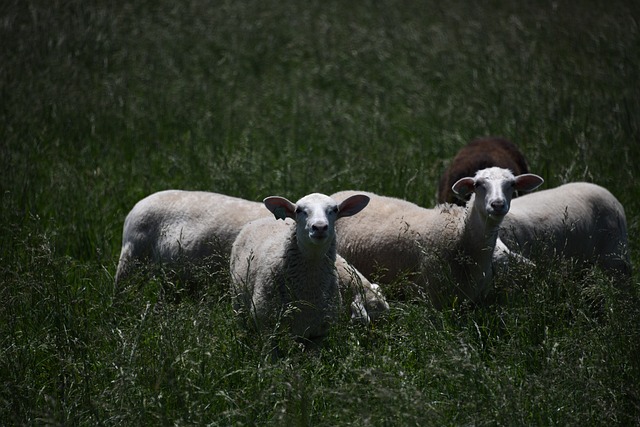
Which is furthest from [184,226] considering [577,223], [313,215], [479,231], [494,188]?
[577,223]

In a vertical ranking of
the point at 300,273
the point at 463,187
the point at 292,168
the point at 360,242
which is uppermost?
the point at 463,187

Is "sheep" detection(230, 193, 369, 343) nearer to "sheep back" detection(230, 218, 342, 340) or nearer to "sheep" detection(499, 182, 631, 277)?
"sheep back" detection(230, 218, 342, 340)

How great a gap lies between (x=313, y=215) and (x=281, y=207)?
0.98ft

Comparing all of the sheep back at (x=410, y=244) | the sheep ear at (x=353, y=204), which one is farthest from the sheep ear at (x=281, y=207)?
the sheep back at (x=410, y=244)

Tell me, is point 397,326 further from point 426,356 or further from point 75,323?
point 75,323

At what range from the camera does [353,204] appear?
195 inches

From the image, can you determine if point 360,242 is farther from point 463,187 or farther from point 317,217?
point 317,217

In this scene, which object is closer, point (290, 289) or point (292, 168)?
point (290, 289)

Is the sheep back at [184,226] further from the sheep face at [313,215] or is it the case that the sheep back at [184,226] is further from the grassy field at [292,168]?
the sheep face at [313,215]

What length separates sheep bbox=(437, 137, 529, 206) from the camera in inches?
264

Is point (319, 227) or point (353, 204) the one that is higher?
point (319, 227)

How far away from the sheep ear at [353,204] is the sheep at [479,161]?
5.81 ft

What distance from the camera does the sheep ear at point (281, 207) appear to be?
15.4ft

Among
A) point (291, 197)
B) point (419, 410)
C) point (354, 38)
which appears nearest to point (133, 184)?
point (291, 197)
